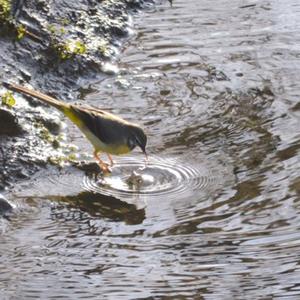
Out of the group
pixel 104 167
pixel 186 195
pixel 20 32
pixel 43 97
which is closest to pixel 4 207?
pixel 104 167

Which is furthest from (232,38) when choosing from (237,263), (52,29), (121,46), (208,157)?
(237,263)

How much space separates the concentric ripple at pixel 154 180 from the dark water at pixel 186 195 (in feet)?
0.04

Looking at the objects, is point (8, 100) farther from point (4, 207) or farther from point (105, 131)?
point (4, 207)

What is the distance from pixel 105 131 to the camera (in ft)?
28.0

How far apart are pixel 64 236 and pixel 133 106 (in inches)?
105

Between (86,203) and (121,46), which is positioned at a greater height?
(121,46)

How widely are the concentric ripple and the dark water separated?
14 millimetres

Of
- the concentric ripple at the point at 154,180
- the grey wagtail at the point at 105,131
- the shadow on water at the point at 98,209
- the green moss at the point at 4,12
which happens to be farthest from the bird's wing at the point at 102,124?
the green moss at the point at 4,12

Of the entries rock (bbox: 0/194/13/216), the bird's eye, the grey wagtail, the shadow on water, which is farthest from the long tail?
rock (bbox: 0/194/13/216)

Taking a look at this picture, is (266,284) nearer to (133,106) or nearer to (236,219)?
(236,219)

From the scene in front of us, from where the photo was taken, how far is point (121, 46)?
37.8 feet

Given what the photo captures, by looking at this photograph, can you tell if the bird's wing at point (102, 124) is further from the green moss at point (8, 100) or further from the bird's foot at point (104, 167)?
the green moss at point (8, 100)

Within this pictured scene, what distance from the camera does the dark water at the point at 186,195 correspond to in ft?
21.6

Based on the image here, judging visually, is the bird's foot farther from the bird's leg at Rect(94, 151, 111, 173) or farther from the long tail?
the long tail
